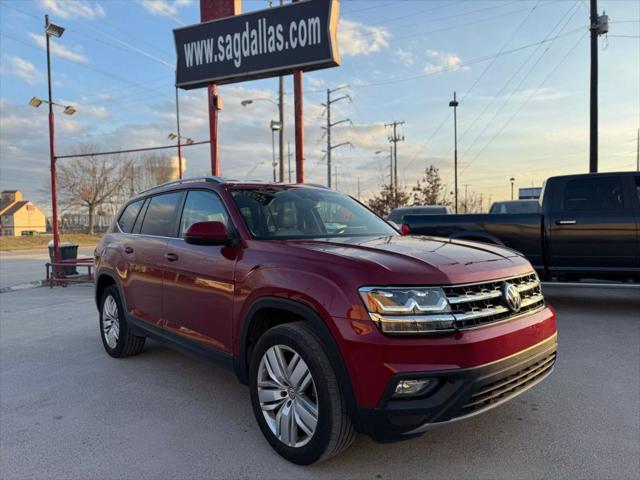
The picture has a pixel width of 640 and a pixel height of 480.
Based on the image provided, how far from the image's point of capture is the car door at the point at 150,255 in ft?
13.8

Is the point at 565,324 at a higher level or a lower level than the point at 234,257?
lower

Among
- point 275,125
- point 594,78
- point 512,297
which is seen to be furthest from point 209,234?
point 275,125

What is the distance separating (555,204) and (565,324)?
1.82 m

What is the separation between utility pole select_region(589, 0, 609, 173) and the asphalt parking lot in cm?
1054

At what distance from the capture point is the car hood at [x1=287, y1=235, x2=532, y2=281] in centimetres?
261

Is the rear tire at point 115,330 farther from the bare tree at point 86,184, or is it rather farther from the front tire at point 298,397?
the bare tree at point 86,184

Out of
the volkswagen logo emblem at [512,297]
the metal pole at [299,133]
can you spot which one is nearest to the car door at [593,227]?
the volkswagen logo emblem at [512,297]

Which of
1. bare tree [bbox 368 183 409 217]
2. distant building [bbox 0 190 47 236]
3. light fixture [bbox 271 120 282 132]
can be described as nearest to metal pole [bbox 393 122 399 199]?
bare tree [bbox 368 183 409 217]

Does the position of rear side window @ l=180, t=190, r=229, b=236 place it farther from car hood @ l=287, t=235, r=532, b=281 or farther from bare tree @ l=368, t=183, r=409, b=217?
bare tree @ l=368, t=183, r=409, b=217

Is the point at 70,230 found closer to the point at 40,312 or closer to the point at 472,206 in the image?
the point at 472,206

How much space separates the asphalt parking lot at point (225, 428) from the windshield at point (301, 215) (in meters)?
1.48

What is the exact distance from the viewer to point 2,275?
1492cm

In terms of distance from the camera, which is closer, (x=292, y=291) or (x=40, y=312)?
(x=292, y=291)

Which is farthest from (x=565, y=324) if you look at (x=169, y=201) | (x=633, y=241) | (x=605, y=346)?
(x=169, y=201)
